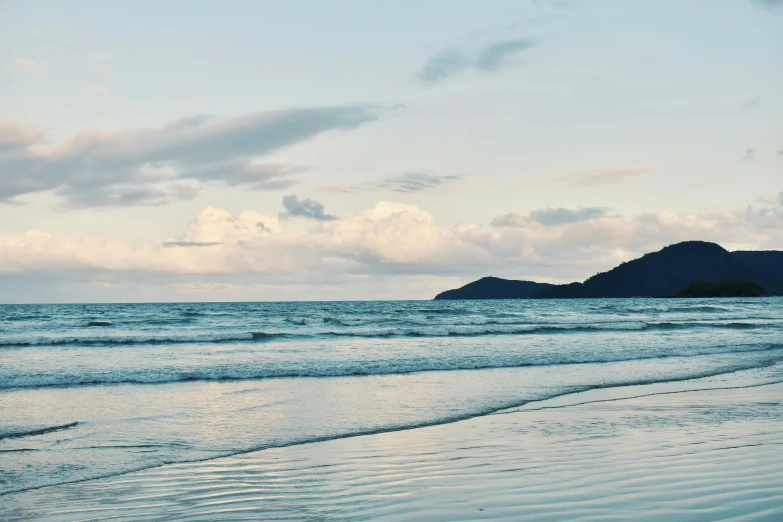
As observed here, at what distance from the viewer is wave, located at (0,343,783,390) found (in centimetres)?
1695

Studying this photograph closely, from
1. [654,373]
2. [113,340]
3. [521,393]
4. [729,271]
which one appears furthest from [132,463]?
[729,271]

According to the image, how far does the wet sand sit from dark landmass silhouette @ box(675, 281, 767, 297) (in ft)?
514

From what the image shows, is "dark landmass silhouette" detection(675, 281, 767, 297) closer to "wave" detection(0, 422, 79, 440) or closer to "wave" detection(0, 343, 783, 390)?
"wave" detection(0, 343, 783, 390)

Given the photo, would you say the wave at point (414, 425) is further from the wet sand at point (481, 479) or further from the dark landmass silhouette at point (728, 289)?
the dark landmass silhouette at point (728, 289)

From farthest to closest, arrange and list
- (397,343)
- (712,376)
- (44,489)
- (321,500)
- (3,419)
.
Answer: (397,343)
(712,376)
(3,419)
(44,489)
(321,500)

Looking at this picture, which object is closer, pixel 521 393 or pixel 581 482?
pixel 581 482

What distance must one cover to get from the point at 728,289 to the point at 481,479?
16207 cm

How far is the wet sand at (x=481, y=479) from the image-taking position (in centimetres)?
594

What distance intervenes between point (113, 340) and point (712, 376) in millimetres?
25588

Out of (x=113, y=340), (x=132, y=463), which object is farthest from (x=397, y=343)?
(x=132, y=463)

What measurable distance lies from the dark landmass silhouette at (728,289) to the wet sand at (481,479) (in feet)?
514

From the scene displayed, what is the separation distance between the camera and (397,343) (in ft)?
102

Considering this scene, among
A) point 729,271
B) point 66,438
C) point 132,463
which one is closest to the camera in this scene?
point 132,463

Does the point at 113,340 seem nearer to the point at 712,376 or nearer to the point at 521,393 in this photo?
the point at 521,393
